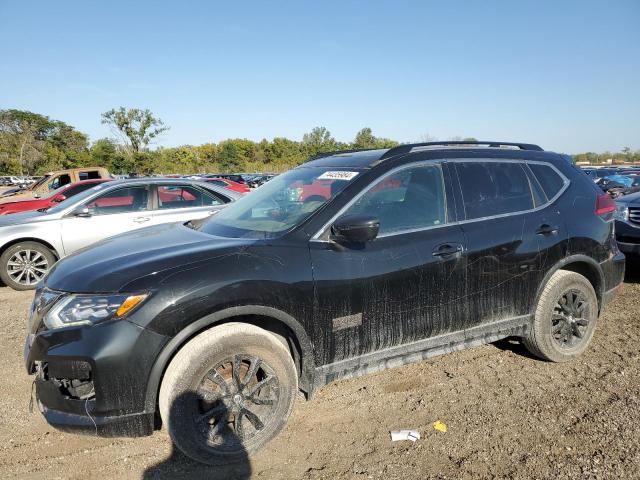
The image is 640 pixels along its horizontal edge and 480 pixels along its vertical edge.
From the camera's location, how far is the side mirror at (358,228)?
269cm

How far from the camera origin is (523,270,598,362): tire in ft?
11.8

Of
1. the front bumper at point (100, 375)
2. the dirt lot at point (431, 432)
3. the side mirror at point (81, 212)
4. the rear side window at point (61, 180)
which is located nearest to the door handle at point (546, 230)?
the dirt lot at point (431, 432)

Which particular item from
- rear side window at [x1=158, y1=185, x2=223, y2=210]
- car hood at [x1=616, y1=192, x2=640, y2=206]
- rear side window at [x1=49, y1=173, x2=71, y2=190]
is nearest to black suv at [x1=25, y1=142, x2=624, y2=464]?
car hood at [x1=616, y1=192, x2=640, y2=206]

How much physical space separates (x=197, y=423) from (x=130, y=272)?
0.90m

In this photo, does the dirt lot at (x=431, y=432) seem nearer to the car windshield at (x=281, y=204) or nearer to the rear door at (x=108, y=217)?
the car windshield at (x=281, y=204)

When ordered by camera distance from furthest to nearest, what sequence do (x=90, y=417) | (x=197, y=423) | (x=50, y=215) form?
1. (x=50, y=215)
2. (x=197, y=423)
3. (x=90, y=417)

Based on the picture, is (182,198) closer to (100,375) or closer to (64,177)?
(100,375)

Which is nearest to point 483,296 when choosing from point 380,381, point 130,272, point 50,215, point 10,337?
Result: point 380,381

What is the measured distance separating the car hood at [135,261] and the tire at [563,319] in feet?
8.09

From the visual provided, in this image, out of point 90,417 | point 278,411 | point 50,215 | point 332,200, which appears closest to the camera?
point 90,417

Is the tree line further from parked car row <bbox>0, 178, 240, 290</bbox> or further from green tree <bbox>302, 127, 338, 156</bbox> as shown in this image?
parked car row <bbox>0, 178, 240, 290</bbox>

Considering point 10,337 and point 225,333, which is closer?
point 225,333

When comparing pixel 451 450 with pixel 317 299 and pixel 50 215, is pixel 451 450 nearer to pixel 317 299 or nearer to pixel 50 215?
pixel 317 299

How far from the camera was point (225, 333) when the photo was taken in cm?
248
